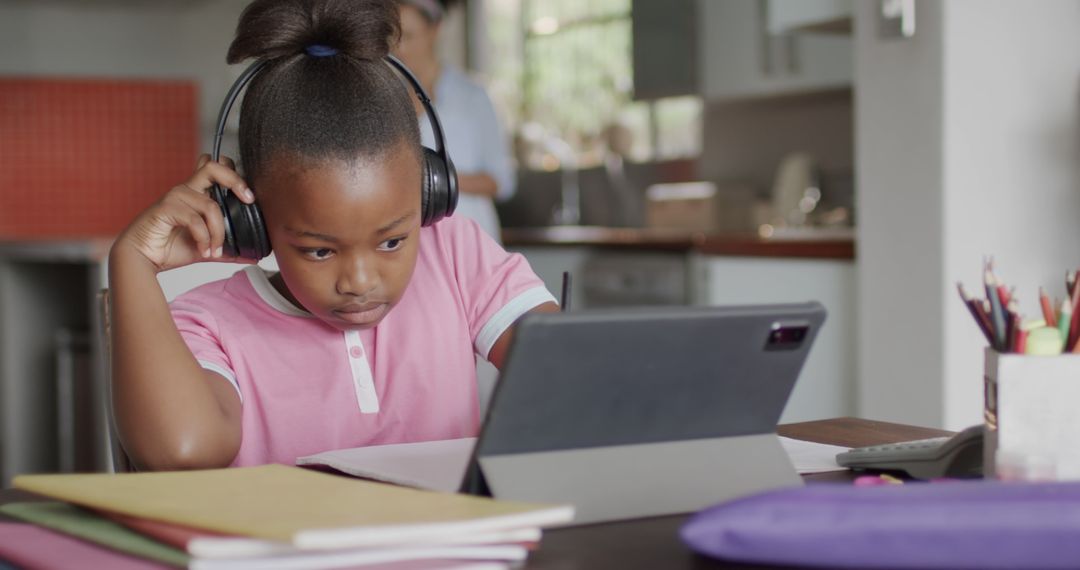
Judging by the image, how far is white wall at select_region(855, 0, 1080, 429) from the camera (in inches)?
90.9

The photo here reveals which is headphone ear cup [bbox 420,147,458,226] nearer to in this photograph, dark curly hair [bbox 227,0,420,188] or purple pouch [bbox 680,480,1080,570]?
dark curly hair [bbox 227,0,420,188]

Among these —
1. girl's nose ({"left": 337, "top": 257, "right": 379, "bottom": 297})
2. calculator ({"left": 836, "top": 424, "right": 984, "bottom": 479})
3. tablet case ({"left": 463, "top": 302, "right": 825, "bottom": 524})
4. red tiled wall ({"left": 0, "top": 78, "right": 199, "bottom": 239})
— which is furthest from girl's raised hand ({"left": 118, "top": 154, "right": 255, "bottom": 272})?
red tiled wall ({"left": 0, "top": 78, "right": 199, "bottom": 239})

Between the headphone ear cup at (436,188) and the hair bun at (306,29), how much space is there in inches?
4.3

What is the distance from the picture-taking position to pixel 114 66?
677 cm

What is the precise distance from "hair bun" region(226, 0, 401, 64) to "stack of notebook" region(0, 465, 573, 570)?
1.64 feet

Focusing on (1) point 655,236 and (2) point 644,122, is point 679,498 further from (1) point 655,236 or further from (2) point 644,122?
(2) point 644,122

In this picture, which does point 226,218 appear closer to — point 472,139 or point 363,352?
point 363,352

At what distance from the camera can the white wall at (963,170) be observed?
2.31 m

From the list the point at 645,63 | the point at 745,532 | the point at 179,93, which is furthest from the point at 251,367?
the point at 179,93

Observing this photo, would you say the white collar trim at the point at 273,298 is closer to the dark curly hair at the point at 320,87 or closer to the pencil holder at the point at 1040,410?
the dark curly hair at the point at 320,87

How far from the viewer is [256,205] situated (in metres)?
1.10

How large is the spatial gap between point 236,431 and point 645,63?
365 centimetres

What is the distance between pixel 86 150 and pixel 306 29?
6.01 metres

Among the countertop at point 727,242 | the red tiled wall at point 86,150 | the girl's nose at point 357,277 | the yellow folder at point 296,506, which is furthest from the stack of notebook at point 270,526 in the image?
the red tiled wall at point 86,150
